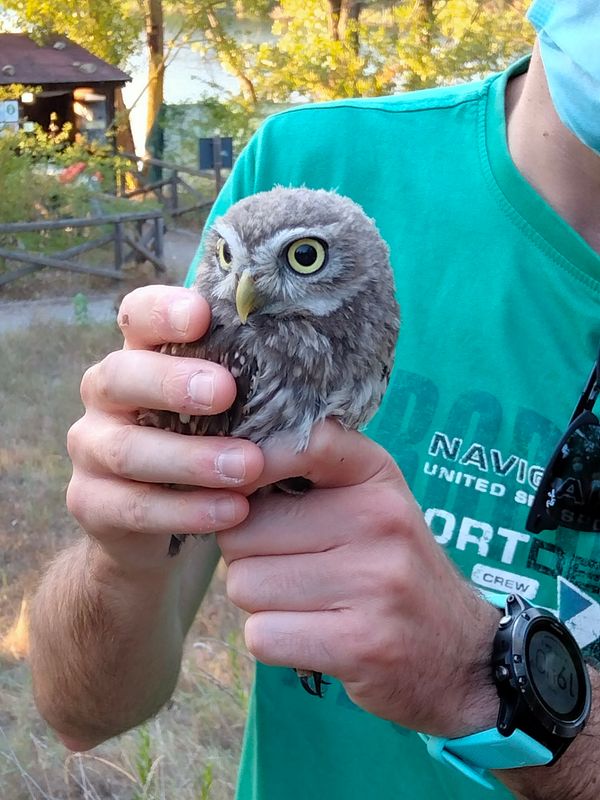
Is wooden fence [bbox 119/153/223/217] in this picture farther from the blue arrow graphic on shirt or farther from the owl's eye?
the blue arrow graphic on shirt

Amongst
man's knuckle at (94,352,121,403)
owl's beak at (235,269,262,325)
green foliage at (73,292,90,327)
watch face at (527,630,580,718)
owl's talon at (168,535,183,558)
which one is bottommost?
green foliage at (73,292,90,327)

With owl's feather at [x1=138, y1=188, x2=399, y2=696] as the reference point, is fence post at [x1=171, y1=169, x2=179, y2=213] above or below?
below

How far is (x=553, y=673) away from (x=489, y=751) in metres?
0.20

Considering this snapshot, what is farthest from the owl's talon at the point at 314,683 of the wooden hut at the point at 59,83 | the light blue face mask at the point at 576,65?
the wooden hut at the point at 59,83

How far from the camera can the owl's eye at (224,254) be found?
1.56 metres

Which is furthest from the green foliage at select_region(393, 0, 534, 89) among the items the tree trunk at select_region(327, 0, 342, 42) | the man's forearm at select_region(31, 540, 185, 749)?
the man's forearm at select_region(31, 540, 185, 749)

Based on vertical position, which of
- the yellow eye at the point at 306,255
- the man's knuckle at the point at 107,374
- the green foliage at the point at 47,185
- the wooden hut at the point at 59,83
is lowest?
the green foliage at the point at 47,185

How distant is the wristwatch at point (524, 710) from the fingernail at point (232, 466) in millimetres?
593

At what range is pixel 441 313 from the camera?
1.87 m

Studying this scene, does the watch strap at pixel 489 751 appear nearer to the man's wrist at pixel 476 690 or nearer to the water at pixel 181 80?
the man's wrist at pixel 476 690

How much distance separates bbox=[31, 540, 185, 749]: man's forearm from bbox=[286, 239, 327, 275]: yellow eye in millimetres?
624

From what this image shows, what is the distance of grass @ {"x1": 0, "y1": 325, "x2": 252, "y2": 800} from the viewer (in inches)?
130

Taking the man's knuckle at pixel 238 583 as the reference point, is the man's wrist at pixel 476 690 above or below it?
below

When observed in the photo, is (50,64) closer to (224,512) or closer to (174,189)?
(174,189)
